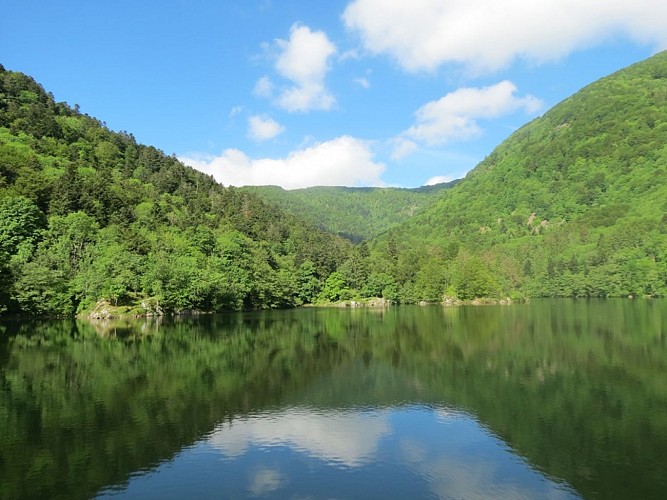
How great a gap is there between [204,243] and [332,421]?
83.6 m

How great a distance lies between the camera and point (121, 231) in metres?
88.6

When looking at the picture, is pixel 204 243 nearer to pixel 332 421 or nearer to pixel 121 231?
pixel 121 231

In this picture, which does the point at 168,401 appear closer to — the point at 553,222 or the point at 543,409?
the point at 543,409

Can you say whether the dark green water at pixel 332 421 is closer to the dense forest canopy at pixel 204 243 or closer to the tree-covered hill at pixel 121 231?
the tree-covered hill at pixel 121 231

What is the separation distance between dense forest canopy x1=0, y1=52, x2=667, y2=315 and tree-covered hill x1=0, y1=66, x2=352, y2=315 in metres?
0.30

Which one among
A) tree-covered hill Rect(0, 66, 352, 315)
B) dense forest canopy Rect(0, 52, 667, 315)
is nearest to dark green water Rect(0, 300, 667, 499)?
tree-covered hill Rect(0, 66, 352, 315)

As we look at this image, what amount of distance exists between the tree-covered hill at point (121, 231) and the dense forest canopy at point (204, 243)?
0.30m

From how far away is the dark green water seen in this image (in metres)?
14.9

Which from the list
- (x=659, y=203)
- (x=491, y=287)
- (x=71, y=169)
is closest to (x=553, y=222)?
(x=659, y=203)

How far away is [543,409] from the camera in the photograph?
22.6 m

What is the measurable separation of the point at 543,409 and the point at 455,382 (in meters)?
6.68

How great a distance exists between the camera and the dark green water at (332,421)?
587 inches

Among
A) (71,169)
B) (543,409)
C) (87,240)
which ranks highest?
(71,169)

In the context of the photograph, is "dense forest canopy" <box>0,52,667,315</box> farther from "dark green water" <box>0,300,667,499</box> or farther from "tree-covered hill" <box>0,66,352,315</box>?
"dark green water" <box>0,300,667,499</box>
